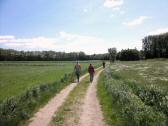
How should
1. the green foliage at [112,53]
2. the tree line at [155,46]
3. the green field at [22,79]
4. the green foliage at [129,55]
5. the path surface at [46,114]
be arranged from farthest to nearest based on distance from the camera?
the green foliage at [112,53] → the green foliage at [129,55] → the tree line at [155,46] → the green field at [22,79] → the path surface at [46,114]

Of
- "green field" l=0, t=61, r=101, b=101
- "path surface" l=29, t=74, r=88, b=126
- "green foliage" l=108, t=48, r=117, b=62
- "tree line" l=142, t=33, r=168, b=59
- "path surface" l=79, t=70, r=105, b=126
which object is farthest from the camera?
"green foliage" l=108, t=48, r=117, b=62

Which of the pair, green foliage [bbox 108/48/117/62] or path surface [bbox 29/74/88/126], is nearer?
path surface [bbox 29/74/88/126]

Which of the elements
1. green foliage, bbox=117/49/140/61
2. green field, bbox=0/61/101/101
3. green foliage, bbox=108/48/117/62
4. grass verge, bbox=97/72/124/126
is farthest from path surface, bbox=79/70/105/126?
green foliage, bbox=108/48/117/62

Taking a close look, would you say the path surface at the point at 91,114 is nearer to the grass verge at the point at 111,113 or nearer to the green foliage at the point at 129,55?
the grass verge at the point at 111,113

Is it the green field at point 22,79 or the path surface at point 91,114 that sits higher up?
the path surface at point 91,114

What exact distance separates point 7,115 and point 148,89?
8.25m

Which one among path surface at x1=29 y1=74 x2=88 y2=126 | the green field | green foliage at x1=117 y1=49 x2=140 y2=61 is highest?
green foliage at x1=117 y1=49 x2=140 y2=61

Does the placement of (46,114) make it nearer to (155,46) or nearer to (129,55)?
(155,46)

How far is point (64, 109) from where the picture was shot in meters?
13.7

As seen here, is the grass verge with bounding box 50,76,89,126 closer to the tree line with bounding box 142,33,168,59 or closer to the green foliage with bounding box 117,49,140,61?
the tree line with bounding box 142,33,168,59

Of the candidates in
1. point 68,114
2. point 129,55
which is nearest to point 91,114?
point 68,114

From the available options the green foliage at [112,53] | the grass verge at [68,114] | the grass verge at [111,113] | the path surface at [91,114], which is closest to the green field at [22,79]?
the grass verge at [68,114]

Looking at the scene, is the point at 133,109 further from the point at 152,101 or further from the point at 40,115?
the point at 40,115

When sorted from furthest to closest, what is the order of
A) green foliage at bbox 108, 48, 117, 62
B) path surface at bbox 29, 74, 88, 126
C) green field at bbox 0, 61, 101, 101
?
green foliage at bbox 108, 48, 117, 62
green field at bbox 0, 61, 101, 101
path surface at bbox 29, 74, 88, 126
